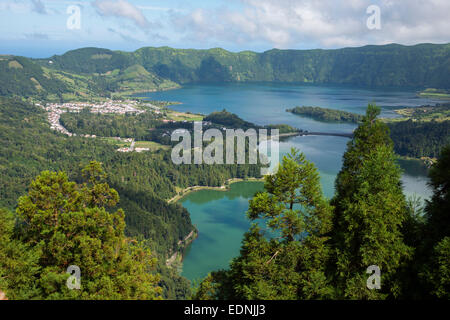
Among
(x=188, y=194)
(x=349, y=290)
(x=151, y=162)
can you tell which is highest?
(x=349, y=290)

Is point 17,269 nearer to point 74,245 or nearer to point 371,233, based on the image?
point 74,245

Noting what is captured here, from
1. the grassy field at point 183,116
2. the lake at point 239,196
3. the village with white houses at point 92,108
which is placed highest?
the village with white houses at point 92,108

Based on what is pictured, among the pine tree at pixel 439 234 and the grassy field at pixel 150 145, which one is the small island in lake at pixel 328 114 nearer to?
the grassy field at pixel 150 145

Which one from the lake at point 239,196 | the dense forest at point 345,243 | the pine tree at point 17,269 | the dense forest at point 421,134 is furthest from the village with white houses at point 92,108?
the dense forest at point 345,243

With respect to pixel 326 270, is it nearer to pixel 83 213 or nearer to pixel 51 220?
pixel 83 213

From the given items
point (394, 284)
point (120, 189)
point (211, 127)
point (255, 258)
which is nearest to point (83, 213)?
point (255, 258)

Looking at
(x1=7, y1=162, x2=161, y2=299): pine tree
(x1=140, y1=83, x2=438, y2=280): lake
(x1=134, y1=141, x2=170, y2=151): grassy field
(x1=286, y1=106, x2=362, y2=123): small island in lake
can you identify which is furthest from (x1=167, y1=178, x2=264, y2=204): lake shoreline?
(x1=286, y1=106, x2=362, y2=123): small island in lake

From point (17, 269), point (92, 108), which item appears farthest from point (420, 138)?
point (92, 108)
